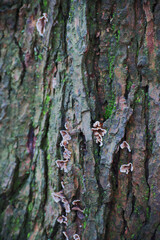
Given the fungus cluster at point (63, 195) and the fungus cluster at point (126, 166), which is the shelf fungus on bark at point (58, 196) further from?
the fungus cluster at point (126, 166)

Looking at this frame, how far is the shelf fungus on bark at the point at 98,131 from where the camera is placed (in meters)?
1.47

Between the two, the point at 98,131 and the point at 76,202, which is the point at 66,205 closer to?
the point at 76,202

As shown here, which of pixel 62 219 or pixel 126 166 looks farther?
pixel 62 219

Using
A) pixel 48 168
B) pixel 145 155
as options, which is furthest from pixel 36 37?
pixel 145 155

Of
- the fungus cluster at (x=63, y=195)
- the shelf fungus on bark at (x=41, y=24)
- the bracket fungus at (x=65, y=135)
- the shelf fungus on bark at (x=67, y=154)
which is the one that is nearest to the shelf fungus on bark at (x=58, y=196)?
the fungus cluster at (x=63, y=195)

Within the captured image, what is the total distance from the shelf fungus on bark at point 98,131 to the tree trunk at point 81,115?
0.03m

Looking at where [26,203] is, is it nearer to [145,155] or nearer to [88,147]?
[88,147]

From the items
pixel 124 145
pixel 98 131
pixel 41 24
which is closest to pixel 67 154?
pixel 98 131

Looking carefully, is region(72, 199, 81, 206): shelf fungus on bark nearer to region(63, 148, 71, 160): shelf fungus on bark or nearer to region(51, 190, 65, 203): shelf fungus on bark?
region(51, 190, 65, 203): shelf fungus on bark

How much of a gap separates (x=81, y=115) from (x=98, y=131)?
0.61 feet

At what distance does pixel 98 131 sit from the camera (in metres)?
1.49

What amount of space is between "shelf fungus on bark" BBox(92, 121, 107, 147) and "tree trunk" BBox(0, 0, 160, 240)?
0.11ft

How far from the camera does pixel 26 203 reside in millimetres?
1689

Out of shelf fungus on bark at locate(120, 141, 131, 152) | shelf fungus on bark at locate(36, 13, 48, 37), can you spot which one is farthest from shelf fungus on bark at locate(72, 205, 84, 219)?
shelf fungus on bark at locate(36, 13, 48, 37)
